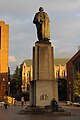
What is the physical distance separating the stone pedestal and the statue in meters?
0.61

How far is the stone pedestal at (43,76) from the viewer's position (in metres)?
20.6

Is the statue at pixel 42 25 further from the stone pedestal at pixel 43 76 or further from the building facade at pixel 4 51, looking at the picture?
the building facade at pixel 4 51

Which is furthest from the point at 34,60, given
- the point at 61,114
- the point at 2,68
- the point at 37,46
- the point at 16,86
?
the point at 16,86

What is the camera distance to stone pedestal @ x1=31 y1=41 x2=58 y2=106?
67.5 ft

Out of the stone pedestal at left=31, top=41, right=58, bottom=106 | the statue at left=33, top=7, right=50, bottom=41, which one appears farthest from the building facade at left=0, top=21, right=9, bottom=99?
the stone pedestal at left=31, top=41, right=58, bottom=106

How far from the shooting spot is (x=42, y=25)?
22.0m

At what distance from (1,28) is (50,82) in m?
77.3

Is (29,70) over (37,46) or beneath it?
over

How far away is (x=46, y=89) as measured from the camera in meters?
20.7

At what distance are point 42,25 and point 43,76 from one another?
392 centimetres

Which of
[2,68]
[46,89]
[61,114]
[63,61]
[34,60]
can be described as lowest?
[61,114]

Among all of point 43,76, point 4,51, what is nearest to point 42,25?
point 43,76

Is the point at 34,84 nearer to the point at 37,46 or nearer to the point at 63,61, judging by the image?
the point at 37,46

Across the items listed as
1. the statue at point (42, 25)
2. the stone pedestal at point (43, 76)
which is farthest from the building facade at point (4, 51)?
the stone pedestal at point (43, 76)
